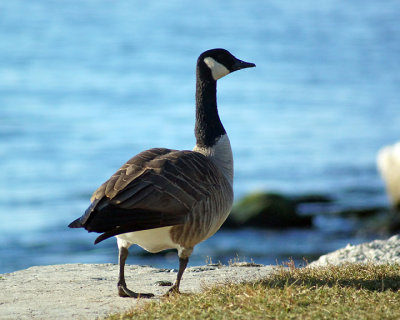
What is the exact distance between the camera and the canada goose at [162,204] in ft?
17.5

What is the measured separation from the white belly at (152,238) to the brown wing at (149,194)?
0.77 feet

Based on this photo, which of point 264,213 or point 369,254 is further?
point 264,213

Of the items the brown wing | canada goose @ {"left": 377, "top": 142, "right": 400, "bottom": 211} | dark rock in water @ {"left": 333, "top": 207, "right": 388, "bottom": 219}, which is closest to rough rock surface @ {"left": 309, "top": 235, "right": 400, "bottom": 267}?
the brown wing

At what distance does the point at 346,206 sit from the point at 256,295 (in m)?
13.6

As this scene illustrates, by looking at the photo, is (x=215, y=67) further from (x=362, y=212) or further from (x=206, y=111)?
(x=362, y=212)

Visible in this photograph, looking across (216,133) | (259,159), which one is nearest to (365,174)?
(259,159)

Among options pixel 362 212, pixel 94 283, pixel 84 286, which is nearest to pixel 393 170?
pixel 362 212

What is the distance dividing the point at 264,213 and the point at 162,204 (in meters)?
10.9

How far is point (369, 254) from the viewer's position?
796 cm

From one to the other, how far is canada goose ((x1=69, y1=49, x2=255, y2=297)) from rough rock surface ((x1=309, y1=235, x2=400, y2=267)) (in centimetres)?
203

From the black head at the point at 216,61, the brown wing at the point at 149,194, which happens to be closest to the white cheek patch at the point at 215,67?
the black head at the point at 216,61

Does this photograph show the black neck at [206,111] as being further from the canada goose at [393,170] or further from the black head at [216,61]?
the canada goose at [393,170]

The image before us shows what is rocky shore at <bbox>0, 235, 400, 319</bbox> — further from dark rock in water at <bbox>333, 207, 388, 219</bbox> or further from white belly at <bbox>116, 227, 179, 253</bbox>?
dark rock in water at <bbox>333, 207, 388, 219</bbox>

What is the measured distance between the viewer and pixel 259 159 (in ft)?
82.3
